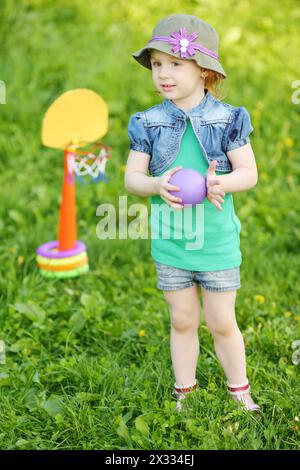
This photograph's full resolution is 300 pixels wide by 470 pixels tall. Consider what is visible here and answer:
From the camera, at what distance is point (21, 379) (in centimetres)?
303

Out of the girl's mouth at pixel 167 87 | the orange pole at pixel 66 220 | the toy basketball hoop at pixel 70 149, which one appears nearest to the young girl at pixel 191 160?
the girl's mouth at pixel 167 87

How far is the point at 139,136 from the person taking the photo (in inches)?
103

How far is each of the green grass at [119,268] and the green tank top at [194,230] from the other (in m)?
0.50

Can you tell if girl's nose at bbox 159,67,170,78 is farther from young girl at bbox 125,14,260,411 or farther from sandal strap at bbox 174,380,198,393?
sandal strap at bbox 174,380,198,393

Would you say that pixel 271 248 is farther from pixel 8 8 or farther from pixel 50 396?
pixel 8 8

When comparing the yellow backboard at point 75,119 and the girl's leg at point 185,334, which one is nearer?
the girl's leg at point 185,334

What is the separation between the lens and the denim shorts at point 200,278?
8.82 feet

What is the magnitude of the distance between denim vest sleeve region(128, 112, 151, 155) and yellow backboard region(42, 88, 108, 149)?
1061 millimetres

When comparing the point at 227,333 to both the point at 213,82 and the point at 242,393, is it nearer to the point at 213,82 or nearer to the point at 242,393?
the point at 242,393

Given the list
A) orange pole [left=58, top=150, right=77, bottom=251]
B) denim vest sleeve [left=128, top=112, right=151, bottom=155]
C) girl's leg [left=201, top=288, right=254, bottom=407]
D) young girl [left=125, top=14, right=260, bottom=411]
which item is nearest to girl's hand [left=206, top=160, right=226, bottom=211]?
young girl [left=125, top=14, right=260, bottom=411]

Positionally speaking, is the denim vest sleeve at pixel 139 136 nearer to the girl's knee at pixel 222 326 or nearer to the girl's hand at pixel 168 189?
the girl's hand at pixel 168 189

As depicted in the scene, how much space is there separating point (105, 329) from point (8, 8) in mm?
3433

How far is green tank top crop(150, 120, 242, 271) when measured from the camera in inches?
102
